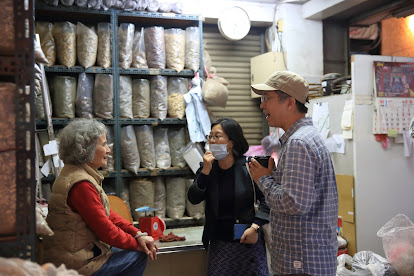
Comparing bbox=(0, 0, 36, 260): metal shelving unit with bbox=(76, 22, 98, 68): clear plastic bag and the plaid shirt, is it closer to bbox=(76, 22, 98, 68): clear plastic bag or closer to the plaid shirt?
the plaid shirt

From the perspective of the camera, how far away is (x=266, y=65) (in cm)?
527

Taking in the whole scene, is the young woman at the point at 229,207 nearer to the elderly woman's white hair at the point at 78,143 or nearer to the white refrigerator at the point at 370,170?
the elderly woman's white hair at the point at 78,143

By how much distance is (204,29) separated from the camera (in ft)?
18.2

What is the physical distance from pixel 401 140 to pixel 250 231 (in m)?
2.34

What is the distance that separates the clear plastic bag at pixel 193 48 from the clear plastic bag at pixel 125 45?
654mm

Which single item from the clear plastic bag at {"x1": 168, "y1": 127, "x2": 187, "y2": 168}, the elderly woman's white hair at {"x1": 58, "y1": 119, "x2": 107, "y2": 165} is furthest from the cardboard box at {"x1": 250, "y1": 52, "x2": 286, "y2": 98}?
the elderly woman's white hair at {"x1": 58, "y1": 119, "x2": 107, "y2": 165}

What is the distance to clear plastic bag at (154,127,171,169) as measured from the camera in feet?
15.3

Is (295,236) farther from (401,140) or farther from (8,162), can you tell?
(401,140)

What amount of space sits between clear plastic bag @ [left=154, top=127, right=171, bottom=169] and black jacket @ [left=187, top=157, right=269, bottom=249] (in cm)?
174

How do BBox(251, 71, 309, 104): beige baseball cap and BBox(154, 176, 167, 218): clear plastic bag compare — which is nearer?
BBox(251, 71, 309, 104): beige baseball cap

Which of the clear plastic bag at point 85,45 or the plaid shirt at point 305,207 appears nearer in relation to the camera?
the plaid shirt at point 305,207

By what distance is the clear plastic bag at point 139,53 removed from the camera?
4.57m

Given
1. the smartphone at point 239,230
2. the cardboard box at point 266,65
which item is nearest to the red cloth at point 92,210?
the smartphone at point 239,230

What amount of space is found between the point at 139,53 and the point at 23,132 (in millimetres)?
3190
